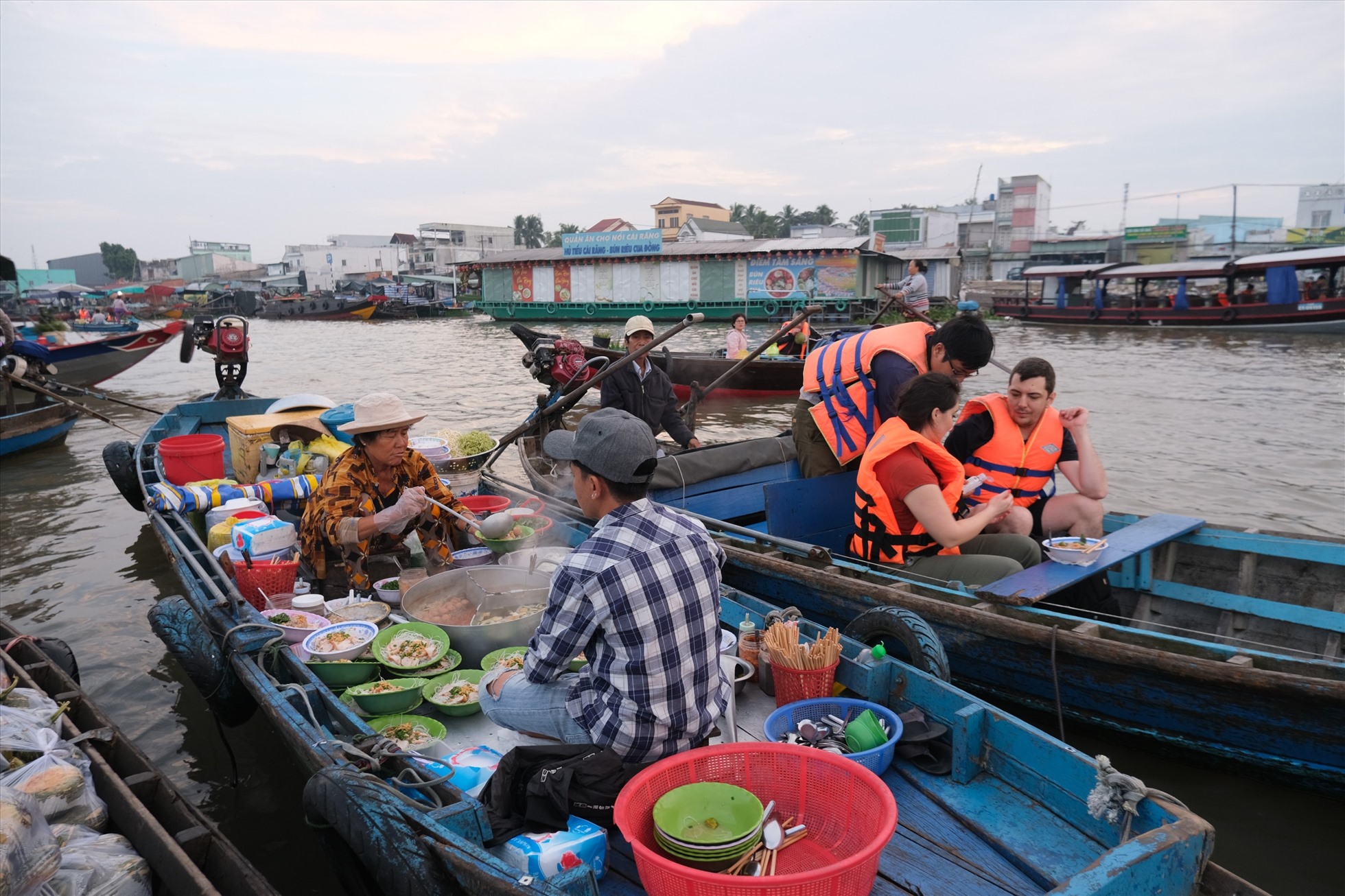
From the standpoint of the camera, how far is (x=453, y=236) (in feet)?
244

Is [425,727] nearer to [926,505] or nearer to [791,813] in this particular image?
[791,813]

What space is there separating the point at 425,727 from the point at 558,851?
1049mm

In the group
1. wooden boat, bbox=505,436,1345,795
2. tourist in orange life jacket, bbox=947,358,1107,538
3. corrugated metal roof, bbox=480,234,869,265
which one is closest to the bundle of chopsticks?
wooden boat, bbox=505,436,1345,795

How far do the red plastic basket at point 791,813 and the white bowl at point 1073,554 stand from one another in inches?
91.7

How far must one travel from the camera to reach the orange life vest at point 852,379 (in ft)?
15.6

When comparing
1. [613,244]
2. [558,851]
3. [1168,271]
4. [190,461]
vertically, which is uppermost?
[613,244]

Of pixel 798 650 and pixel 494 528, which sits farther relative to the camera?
pixel 494 528

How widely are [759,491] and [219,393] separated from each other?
6911mm

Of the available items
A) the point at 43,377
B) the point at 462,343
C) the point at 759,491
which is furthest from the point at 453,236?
the point at 759,491

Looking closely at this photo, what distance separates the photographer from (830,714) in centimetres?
303

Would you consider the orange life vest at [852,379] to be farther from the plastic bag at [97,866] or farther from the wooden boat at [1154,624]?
the plastic bag at [97,866]

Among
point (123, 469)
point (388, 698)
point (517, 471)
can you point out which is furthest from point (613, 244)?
point (388, 698)

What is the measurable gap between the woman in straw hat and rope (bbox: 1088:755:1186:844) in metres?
3.15

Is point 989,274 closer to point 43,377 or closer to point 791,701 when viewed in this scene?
point 43,377
